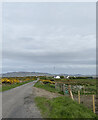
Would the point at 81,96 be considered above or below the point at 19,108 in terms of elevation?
below

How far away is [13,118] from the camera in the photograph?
6949 millimetres

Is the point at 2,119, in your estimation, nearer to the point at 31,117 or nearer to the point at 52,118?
the point at 31,117

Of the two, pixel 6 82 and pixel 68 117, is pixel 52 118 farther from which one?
pixel 6 82

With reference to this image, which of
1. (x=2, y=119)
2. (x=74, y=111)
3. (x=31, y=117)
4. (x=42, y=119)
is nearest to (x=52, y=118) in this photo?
(x=42, y=119)

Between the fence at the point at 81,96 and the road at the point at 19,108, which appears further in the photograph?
the fence at the point at 81,96

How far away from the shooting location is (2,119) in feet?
22.5

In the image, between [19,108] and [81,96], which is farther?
[81,96]

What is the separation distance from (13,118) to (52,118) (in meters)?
1.78

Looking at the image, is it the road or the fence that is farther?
the fence

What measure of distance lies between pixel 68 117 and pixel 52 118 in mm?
808

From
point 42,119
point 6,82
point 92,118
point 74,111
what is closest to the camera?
point 42,119

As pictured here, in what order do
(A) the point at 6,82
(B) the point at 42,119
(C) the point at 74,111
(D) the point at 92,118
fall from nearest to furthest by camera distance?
(B) the point at 42,119 → (D) the point at 92,118 → (C) the point at 74,111 → (A) the point at 6,82

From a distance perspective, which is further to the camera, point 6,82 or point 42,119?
point 6,82

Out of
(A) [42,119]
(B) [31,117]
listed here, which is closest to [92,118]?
(A) [42,119]
